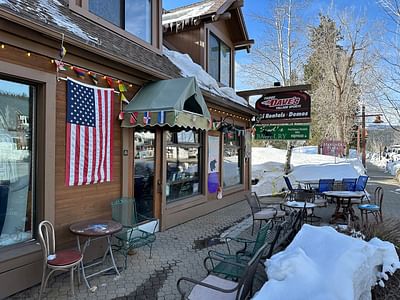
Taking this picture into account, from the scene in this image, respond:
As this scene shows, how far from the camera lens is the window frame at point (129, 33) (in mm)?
5848

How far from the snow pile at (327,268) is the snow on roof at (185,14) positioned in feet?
28.8

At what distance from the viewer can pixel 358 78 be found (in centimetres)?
2050

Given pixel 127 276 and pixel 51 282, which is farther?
pixel 127 276

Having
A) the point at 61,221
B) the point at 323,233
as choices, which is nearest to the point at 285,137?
the point at 323,233

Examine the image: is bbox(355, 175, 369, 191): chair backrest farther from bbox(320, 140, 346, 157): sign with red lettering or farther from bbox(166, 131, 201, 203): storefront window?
bbox(320, 140, 346, 157): sign with red lettering

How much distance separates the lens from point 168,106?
216 inches

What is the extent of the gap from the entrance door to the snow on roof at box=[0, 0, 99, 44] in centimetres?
217

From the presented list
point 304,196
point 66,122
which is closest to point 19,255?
point 66,122

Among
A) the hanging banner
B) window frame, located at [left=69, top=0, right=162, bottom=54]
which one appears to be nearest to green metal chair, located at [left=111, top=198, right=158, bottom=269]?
the hanging banner

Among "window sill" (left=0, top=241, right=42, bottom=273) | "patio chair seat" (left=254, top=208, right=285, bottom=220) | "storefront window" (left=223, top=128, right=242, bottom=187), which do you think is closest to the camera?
"window sill" (left=0, top=241, right=42, bottom=273)

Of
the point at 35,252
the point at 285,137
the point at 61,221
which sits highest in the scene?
the point at 285,137

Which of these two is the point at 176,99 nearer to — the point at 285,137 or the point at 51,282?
the point at 51,282

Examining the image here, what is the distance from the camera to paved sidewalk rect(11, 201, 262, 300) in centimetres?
411

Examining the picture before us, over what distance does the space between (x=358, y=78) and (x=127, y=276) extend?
68.1 feet
